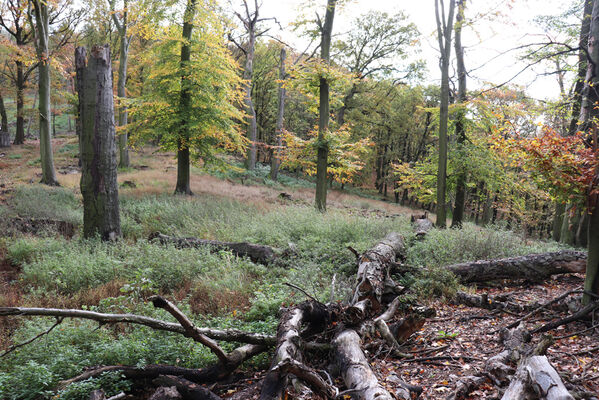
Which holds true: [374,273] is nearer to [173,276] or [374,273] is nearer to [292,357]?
[292,357]

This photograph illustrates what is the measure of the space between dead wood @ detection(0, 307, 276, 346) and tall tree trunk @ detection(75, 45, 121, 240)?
5.65m

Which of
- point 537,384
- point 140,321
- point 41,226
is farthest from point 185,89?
point 537,384

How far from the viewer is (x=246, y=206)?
13344 millimetres

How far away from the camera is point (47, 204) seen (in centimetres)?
1102

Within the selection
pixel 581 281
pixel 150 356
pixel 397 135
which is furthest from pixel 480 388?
pixel 397 135

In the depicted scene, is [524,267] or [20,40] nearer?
[524,267]

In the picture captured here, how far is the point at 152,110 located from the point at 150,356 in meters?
12.8

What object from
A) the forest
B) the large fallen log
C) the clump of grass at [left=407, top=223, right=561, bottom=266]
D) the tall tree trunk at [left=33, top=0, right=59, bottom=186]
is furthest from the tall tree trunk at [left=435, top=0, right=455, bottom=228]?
the tall tree trunk at [left=33, top=0, right=59, bottom=186]

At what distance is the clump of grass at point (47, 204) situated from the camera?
1009 cm

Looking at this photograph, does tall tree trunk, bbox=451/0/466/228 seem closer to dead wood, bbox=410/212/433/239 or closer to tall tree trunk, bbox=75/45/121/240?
dead wood, bbox=410/212/433/239

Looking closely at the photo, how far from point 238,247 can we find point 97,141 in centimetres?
424

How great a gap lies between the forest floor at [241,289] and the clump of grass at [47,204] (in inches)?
3.6

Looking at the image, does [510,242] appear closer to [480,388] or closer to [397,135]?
[480,388]

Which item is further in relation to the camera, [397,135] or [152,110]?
[397,135]
